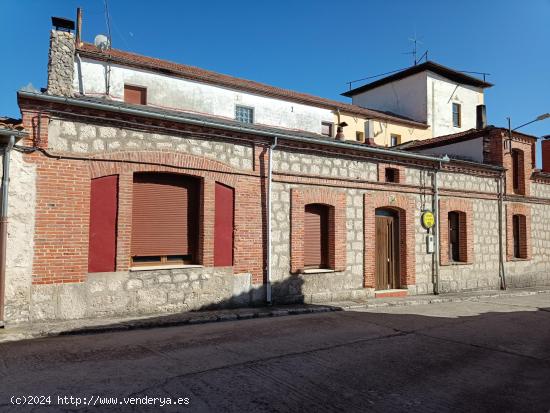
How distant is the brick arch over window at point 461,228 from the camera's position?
13469mm

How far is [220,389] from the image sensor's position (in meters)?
4.50

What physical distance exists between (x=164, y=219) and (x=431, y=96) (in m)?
23.7

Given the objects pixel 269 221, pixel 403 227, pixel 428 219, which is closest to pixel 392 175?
pixel 403 227

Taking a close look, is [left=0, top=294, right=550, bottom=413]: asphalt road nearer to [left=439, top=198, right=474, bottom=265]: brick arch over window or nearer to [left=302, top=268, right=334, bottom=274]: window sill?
[left=302, top=268, right=334, bottom=274]: window sill

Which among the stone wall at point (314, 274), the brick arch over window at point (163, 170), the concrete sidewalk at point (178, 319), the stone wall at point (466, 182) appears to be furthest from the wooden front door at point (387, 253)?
the brick arch over window at point (163, 170)

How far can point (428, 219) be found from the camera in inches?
513

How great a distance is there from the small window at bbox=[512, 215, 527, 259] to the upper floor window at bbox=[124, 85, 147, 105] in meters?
16.4

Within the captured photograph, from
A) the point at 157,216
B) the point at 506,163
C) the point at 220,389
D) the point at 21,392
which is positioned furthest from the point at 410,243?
the point at 21,392

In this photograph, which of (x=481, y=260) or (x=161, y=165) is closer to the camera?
(x=161, y=165)

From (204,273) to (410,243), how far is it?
6600 mm

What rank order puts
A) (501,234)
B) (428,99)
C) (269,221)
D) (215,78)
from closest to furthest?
(269,221) < (501,234) < (215,78) < (428,99)

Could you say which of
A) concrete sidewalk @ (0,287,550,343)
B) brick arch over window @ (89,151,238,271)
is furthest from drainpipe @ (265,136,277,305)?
brick arch over window @ (89,151,238,271)

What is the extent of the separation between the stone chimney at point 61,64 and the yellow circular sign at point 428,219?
1011cm

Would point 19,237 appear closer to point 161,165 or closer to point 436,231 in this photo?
point 161,165
